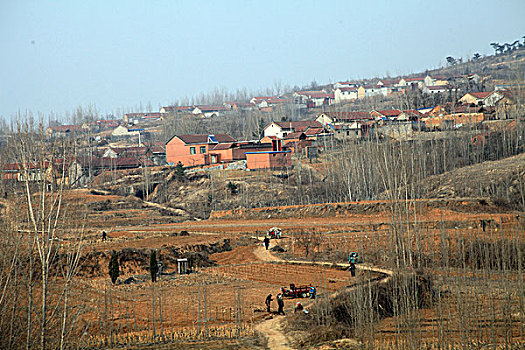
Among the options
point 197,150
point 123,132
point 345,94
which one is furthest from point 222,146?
point 345,94

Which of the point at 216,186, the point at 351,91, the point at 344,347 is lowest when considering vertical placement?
the point at 344,347

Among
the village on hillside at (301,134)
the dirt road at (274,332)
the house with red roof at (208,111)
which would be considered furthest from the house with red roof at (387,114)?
the house with red roof at (208,111)

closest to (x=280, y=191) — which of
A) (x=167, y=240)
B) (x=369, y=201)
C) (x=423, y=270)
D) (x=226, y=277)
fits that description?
(x=369, y=201)

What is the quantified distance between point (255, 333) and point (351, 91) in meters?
121

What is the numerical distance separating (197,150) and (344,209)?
29.2 metres

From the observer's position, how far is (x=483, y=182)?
40.2m

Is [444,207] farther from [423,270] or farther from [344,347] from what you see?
[344,347]

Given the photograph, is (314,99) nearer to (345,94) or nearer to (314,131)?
(345,94)

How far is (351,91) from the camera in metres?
133

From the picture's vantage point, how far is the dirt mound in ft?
124

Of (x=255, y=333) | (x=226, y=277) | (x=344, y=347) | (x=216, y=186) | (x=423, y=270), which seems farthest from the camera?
(x=216, y=186)

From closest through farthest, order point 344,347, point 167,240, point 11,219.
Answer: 1. point 11,219
2. point 344,347
3. point 167,240

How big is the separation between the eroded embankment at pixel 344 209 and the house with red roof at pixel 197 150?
16780 mm

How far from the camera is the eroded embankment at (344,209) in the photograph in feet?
116
